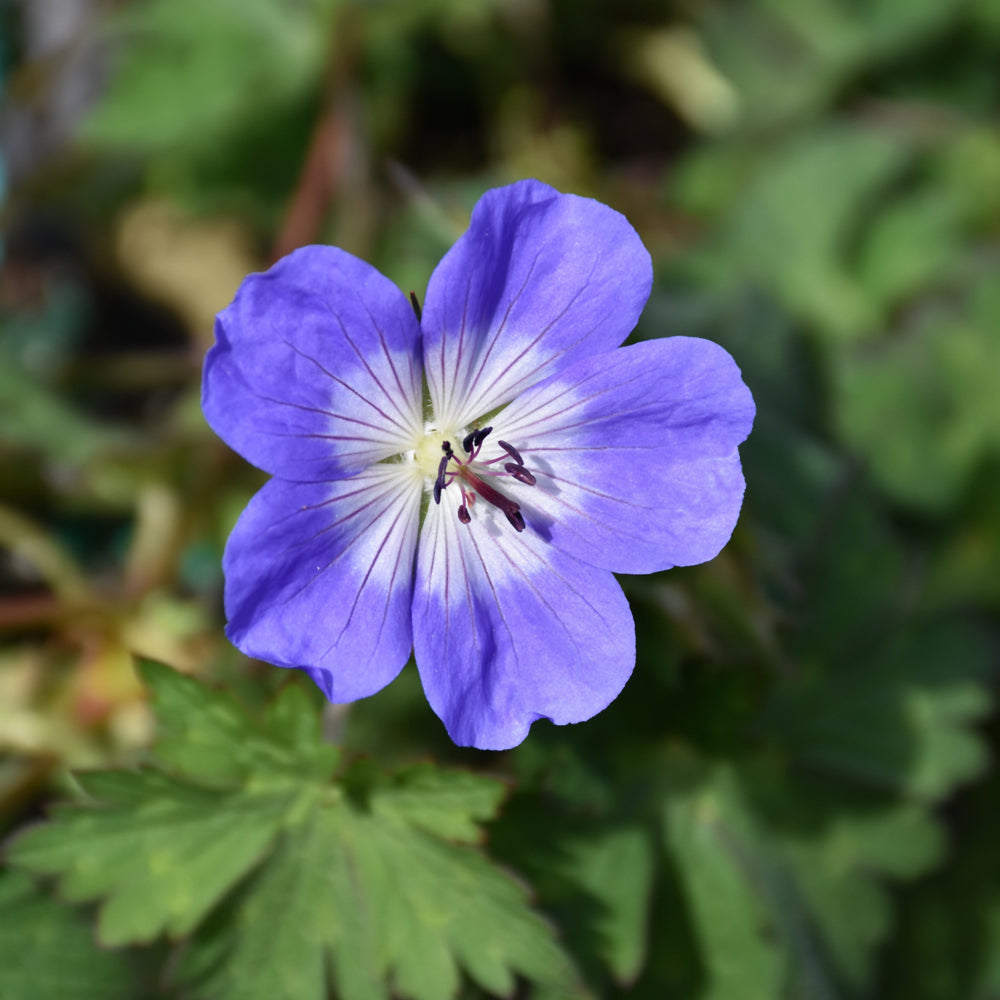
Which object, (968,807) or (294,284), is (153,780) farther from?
(968,807)

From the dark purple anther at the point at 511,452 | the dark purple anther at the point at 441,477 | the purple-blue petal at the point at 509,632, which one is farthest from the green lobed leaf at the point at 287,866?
the dark purple anther at the point at 511,452

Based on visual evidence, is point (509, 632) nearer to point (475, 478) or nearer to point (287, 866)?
point (475, 478)

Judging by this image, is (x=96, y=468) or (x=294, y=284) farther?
(x=96, y=468)

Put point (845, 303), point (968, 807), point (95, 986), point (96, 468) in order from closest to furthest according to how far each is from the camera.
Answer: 1. point (95, 986)
2. point (96, 468)
3. point (968, 807)
4. point (845, 303)

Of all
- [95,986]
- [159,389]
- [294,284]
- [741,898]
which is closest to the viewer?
[294,284]

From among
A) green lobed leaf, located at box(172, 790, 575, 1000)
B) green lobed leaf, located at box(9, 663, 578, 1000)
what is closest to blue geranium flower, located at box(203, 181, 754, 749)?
green lobed leaf, located at box(9, 663, 578, 1000)

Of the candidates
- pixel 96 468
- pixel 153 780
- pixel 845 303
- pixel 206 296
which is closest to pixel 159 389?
pixel 206 296

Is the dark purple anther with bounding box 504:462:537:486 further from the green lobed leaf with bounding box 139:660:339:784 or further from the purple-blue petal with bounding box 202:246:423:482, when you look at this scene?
the green lobed leaf with bounding box 139:660:339:784

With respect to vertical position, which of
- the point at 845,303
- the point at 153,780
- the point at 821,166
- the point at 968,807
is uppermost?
the point at 821,166
